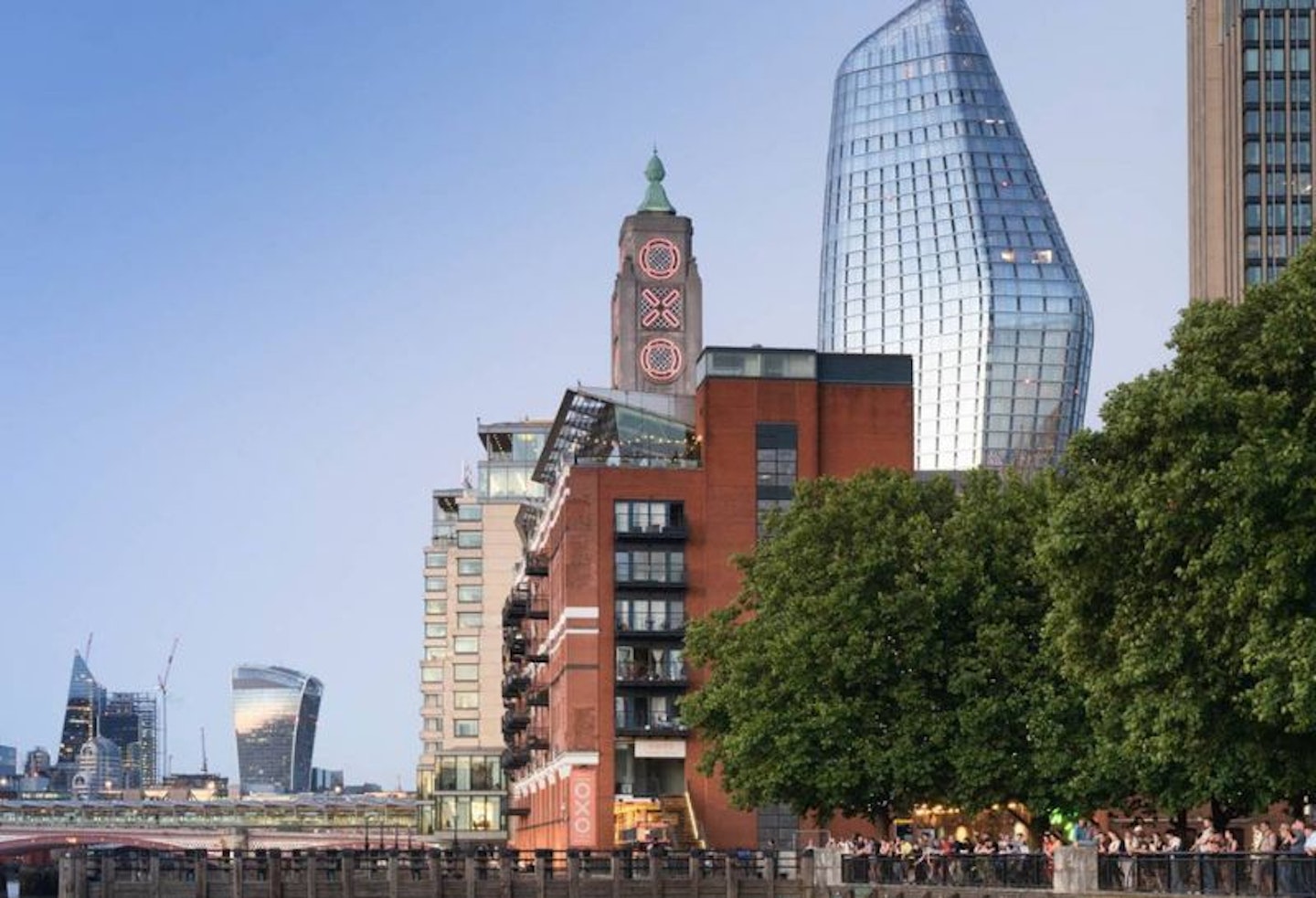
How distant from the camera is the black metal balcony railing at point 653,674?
13525cm

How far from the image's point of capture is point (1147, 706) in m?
63.7

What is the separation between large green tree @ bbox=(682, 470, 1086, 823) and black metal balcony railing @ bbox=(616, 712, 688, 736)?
3210cm

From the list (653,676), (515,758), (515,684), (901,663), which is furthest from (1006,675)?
(515,758)

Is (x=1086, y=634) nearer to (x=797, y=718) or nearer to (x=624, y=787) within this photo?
(x=797, y=718)

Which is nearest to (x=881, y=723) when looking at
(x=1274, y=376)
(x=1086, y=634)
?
(x=1086, y=634)

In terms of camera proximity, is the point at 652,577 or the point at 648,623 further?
the point at 652,577

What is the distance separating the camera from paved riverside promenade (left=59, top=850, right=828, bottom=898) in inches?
3693

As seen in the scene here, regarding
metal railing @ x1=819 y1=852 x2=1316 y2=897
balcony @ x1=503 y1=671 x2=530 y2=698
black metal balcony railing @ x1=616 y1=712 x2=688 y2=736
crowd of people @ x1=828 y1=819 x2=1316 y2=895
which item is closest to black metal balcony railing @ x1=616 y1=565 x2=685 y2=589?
black metal balcony railing @ x1=616 y1=712 x2=688 y2=736

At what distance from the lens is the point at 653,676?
135625 mm

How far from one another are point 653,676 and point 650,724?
8.62ft

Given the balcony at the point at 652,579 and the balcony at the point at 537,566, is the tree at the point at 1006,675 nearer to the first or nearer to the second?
the balcony at the point at 652,579

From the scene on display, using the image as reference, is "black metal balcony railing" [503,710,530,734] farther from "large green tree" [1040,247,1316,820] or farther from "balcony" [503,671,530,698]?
"large green tree" [1040,247,1316,820]

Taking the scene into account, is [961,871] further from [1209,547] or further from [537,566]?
[537,566]

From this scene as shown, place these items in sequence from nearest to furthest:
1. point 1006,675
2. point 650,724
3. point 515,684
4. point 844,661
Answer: point 1006,675 < point 844,661 < point 650,724 < point 515,684
